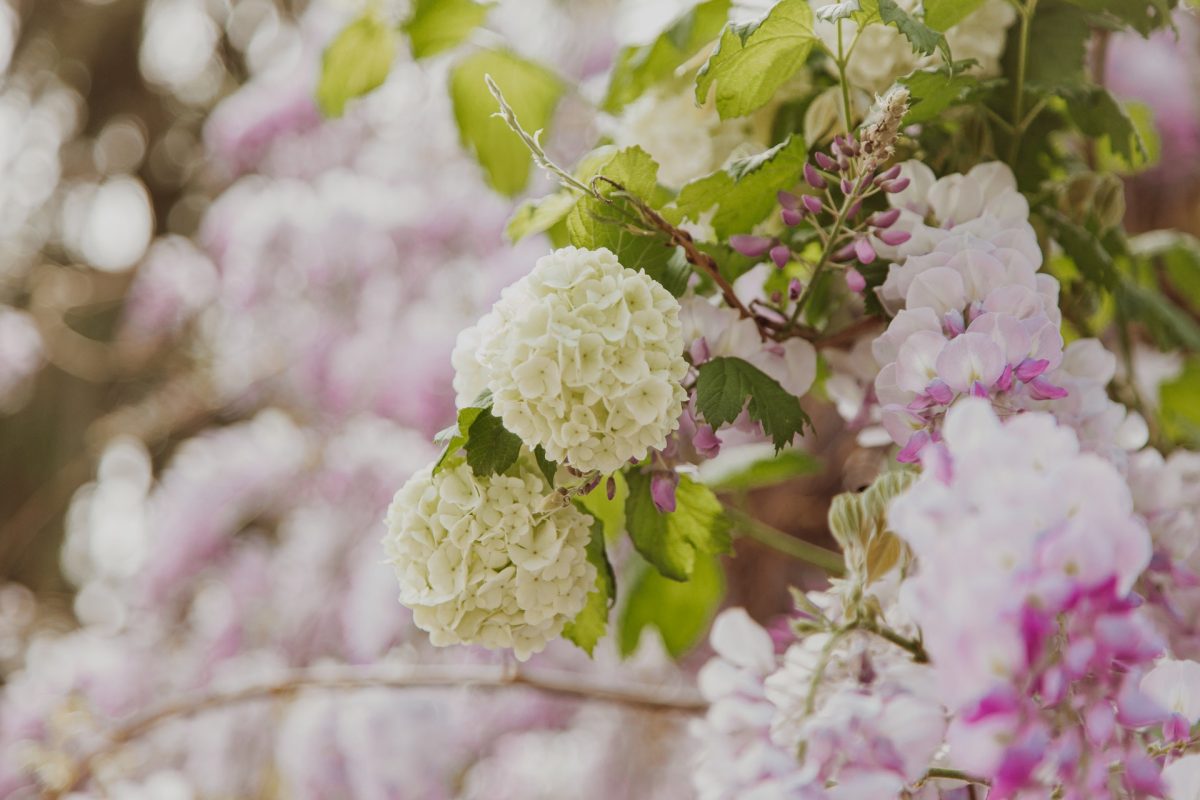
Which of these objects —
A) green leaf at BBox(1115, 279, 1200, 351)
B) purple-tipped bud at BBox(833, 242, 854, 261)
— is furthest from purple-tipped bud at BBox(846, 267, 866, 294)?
green leaf at BBox(1115, 279, 1200, 351)

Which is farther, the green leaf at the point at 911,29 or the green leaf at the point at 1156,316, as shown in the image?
the green leaf at the point at 1156,316

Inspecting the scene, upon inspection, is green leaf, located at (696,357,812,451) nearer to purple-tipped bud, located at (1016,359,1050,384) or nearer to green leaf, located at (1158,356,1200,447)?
purple-tipped bud, located at (1016,359,1050,384)

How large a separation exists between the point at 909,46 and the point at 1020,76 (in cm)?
5

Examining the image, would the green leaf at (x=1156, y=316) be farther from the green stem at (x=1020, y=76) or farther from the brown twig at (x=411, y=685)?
the brown twig at (x=411, y=685)

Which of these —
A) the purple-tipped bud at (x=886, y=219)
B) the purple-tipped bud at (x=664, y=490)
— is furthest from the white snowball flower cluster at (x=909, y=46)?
the purple-tipped bud at (x=664, y=490)

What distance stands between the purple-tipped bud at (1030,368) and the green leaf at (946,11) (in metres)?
0.16

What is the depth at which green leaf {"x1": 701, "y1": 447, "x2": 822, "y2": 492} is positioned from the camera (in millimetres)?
660

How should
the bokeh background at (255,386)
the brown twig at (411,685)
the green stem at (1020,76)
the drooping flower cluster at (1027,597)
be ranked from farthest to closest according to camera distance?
the bokeh background at (255,386), the brown twig at (411,685), the green stem at (1020,76), the drooping flower cluster at (1027,597)

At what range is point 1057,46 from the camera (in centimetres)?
48

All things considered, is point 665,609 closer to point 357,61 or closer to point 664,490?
point 664,490

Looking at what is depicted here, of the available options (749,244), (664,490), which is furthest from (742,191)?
(664,490)

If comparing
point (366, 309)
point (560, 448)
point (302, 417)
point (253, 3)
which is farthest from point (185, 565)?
point (560, 448)

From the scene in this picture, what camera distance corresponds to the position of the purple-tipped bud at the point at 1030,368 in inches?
14.1

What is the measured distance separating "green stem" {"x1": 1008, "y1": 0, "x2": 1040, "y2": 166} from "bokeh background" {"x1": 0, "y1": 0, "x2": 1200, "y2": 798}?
0.35 meters
